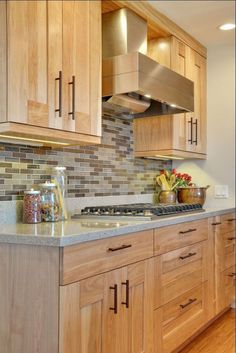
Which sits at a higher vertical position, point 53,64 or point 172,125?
point 53,64

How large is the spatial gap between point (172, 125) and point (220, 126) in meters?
0.68

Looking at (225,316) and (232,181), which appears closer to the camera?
(225,316)

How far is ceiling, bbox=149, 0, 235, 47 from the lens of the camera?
2.81 metres

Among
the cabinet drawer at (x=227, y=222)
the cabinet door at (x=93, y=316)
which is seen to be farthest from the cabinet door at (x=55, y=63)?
the cabinet drawer at (x=227, y=222)

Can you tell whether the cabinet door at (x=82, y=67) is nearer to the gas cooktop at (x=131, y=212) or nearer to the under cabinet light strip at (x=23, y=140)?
the under cabinet light strip at (x=23, y=140)

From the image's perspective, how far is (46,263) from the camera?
1.56 m

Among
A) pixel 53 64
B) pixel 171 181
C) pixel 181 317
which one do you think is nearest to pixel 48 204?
pixel 53 64

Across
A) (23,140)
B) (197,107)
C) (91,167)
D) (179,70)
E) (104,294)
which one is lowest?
(104,294)

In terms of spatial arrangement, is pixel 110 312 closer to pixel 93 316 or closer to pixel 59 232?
pixel 93 316

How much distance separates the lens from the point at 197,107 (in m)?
3.53

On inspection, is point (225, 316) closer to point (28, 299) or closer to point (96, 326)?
point (96, 326)

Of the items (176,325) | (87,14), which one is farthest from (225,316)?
(87,14)

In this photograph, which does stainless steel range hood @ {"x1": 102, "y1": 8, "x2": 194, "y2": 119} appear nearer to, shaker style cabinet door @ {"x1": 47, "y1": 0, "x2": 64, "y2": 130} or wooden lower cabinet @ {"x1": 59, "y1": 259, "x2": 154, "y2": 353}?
shaker style cabinet door @ {"x1": 47, "y1": 0, "x2": 64, "y2": 130}

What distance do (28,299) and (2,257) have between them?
0.21 metres
